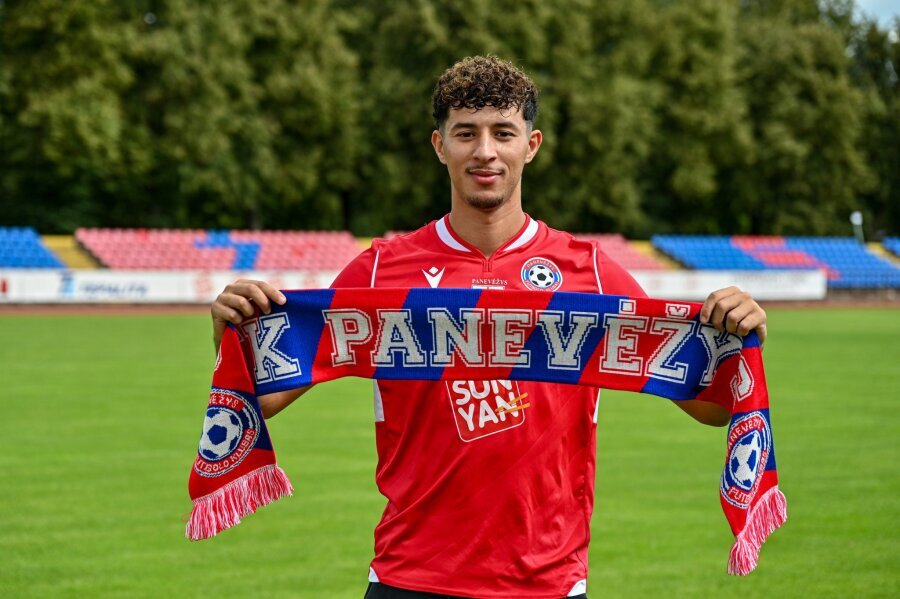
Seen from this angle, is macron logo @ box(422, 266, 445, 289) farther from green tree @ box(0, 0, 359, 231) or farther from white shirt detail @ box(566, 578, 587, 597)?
green tree @ box(0, 0, 359, 231)

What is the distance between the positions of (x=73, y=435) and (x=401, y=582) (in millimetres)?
9316

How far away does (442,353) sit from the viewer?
389cm

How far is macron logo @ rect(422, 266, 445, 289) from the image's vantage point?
3.93 metres

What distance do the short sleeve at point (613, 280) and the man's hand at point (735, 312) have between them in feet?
1.14

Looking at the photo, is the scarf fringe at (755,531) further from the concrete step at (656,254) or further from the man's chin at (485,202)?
the concrete step at (656,254)

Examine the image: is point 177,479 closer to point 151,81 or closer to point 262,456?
point 262,456

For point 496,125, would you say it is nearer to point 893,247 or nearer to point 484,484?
point 484,484

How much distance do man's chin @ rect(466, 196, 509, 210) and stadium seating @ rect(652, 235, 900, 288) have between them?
143ft

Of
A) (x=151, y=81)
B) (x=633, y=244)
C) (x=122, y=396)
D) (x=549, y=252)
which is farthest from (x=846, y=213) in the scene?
(x=549, y=252)

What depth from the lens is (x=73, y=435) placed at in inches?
481

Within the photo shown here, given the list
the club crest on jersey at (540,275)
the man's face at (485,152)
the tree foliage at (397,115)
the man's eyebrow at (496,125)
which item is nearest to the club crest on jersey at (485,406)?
the club crest on jersey at (540,275)

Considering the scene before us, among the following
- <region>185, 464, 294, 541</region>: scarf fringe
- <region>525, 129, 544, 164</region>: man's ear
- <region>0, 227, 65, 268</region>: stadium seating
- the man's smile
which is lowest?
<region>0, 227, 65, 268</region>: stadium seating

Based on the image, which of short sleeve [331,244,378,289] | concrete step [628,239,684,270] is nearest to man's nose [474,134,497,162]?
short sleeve [331,244,378,289]

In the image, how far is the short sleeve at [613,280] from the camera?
3.99 metres
